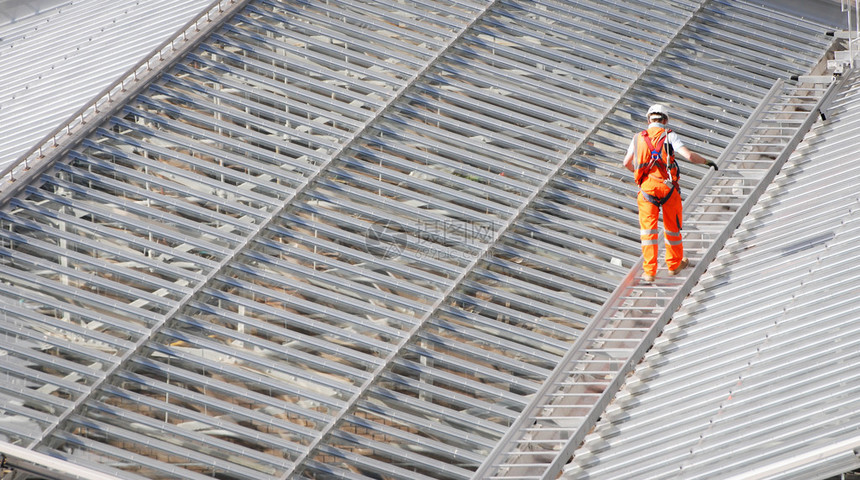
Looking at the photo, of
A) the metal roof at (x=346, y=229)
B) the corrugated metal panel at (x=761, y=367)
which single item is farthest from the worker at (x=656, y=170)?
the metal roof at (x=346, y=229)

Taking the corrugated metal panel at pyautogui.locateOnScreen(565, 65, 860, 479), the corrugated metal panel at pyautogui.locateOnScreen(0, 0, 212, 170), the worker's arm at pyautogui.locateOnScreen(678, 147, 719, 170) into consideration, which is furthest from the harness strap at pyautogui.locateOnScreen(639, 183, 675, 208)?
the corrugated metal panel at pyautogui.locateOnScreen(0, 0, 212, 170)

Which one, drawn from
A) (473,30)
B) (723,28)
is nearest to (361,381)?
(473,30)

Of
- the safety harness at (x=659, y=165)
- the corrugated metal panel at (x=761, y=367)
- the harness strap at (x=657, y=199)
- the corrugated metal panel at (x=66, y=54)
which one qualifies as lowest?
the corrugated metal panel at (x=761, y=367)

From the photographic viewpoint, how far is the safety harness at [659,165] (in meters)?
13.1

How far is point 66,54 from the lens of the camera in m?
20.1

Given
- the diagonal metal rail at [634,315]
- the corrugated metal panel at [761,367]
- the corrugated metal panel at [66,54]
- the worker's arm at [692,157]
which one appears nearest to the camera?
the corrugated metal panel at [761,367]

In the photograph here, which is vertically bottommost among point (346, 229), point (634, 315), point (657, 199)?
point (634, 315)

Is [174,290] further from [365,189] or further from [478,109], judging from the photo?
[478,109]

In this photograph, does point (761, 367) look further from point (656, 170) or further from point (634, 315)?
point (656, 170)

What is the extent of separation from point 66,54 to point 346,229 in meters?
7.79

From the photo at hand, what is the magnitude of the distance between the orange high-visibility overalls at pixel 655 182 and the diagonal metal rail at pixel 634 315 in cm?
102

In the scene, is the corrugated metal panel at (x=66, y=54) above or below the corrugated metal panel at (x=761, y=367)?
above

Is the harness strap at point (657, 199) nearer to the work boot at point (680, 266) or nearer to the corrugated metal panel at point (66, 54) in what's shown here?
the work boot at point (680, 266)

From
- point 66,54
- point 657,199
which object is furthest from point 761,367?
point 66,54
